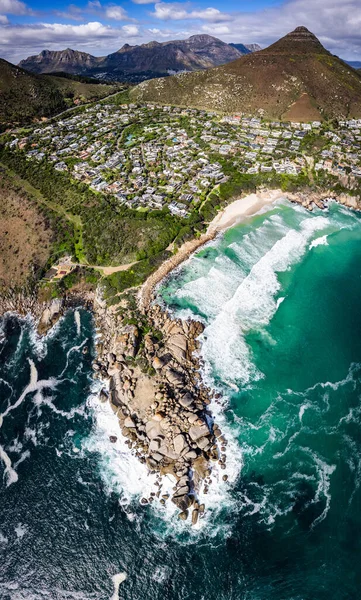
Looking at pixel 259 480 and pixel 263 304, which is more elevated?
pixel 263 304

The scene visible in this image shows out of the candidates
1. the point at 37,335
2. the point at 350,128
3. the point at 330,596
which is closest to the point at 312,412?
the point at 330,596

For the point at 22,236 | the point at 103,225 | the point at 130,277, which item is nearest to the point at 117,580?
the point at 130,277

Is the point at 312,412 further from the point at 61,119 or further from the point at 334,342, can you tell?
the point at 61,119

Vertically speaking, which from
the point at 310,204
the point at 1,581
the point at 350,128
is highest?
the point at 350,128

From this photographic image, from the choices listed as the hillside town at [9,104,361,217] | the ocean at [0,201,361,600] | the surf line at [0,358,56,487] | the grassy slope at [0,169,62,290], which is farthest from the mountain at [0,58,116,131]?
the ocean at [0,201,361,600]

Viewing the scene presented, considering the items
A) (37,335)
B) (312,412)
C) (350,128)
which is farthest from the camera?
(350,128)

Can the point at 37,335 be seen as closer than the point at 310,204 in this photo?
Yes

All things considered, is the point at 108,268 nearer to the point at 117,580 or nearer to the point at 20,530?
the point at 20,530

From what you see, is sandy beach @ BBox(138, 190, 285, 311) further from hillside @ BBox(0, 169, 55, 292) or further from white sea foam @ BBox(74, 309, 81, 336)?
hillside @ BBox(0, 169, 55, 292)
